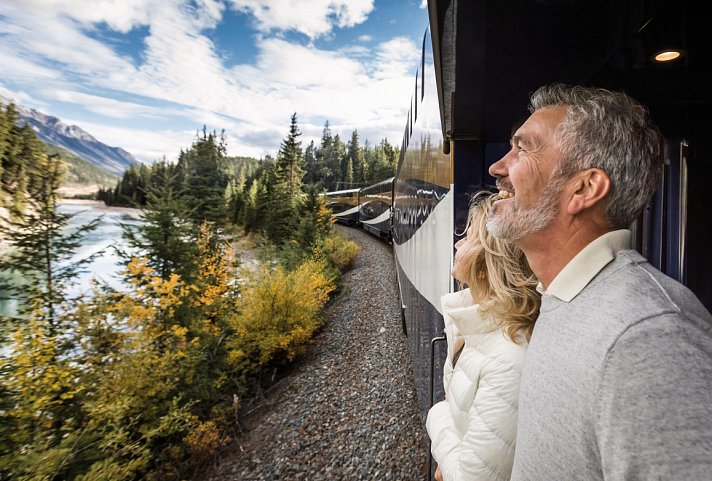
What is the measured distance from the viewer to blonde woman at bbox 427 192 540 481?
48.4 inches

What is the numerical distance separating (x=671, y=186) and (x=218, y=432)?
284 inches

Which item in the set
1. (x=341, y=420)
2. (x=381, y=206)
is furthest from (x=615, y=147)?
(x=381, y=206)

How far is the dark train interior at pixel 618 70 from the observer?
123 centimetres

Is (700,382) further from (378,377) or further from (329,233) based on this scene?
(329,233)

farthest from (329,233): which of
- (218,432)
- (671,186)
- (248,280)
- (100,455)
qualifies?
(671,186)

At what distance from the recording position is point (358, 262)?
68.1 ft

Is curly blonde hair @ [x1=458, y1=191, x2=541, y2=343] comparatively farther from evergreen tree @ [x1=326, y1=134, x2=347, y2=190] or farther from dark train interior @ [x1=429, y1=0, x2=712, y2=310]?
evergreen tree @ [x1=326, y1=134, x2=347, y2=190]

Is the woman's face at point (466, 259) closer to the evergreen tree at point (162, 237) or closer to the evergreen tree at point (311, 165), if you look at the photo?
the evergreen tree at point (162, 237)

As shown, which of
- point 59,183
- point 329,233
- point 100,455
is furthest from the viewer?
point 329,233

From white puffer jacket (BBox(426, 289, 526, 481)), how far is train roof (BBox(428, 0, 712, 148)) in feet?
3.54

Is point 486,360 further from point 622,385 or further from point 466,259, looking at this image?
point 622,385

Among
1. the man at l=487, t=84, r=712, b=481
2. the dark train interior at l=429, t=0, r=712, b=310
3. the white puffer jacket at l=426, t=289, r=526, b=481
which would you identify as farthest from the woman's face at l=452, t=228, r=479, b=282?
the dark train interior at l=429, t=0, r=712, b=310

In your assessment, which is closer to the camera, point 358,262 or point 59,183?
point 59,183

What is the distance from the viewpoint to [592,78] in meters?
1.77
